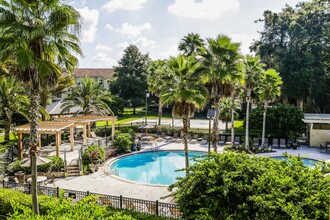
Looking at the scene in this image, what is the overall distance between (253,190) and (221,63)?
1063cm

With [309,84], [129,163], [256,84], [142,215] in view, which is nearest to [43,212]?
[142,215]

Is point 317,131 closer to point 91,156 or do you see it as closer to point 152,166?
point 152,166

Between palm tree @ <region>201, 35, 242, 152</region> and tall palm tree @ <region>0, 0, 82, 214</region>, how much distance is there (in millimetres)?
8633

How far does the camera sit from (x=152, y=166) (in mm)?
25875

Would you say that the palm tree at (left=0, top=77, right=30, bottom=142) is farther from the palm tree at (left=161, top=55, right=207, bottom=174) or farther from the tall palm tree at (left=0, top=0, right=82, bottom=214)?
the tall palm tree at (left=0, top=0, right=82, bottom=214)

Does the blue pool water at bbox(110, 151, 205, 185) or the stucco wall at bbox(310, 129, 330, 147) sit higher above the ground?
the stucco wall at bbox(310, 129, 330, 147)

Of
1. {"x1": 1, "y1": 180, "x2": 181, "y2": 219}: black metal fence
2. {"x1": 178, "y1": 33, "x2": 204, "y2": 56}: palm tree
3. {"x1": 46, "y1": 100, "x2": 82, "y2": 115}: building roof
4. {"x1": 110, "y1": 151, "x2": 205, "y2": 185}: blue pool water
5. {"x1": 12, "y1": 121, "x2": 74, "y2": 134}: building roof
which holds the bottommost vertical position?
{"x1": 110, "y1": 151, "x2": 205, "y2": 185}: blue pool water

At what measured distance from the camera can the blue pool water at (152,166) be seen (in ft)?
73.6

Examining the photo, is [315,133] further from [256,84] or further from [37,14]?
[37,14]

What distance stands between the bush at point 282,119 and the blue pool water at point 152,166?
31.8 feet

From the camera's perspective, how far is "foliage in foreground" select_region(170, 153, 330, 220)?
297 inches

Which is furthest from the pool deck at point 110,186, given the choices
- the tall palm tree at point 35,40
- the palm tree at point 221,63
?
the palm tree at point 221,63

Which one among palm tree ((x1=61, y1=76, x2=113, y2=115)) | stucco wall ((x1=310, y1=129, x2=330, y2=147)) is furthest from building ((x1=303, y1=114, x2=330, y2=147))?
palm tree ((x1=61, y1=76, x2=113, y2=115))

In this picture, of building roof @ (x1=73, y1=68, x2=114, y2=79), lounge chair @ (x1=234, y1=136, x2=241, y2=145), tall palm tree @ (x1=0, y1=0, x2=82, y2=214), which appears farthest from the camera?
building roof @ (x1=73, y1=68, x2=114, y2=79)
